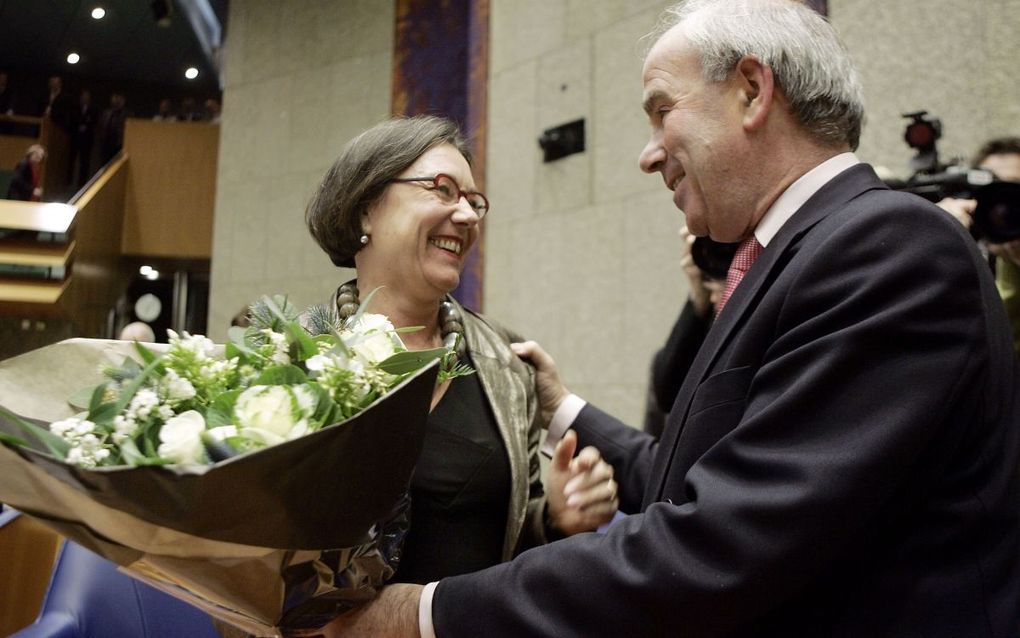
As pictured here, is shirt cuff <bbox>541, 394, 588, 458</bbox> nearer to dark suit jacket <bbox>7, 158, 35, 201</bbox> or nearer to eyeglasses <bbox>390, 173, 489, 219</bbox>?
eyeglasses <bbox>390, 173, 489, 219</bbox>

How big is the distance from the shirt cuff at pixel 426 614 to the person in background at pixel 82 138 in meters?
5.80

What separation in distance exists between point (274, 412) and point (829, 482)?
635 millimetres

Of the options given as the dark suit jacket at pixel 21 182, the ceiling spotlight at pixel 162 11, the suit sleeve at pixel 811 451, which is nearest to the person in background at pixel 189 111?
the ceiling spotlight at pixel 162 11

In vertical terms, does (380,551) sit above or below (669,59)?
below

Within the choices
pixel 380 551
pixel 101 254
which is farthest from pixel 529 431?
pixel 101 254

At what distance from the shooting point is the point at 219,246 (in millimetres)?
7758

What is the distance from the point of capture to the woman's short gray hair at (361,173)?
169 cm

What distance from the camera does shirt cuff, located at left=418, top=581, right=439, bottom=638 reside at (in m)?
1.15

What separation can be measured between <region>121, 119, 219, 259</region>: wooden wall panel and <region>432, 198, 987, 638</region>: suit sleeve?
7651mm

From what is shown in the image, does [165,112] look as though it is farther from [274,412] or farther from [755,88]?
[274,412]

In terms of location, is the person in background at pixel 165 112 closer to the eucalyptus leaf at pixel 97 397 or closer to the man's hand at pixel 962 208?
the man's hand at pixel 962 208

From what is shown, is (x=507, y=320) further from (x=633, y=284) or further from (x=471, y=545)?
(x=471, y=545)

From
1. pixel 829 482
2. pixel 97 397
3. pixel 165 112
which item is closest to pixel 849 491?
pixel 829 482

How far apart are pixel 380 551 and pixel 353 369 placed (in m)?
0.31
